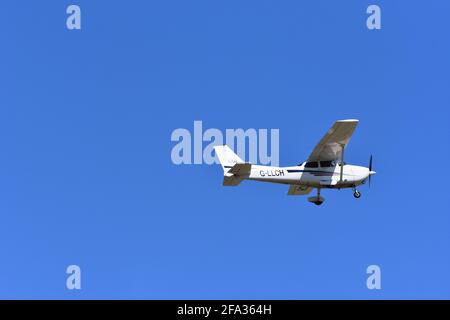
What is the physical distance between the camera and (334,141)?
41812mm

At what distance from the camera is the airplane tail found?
40.8 meters

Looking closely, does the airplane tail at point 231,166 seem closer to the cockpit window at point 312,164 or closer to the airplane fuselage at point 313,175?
the airplane fuselage at point 313,175

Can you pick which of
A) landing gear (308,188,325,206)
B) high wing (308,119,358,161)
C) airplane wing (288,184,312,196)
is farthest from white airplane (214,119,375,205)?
airplane wing (288,184,312,196)

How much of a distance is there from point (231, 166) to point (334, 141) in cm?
418

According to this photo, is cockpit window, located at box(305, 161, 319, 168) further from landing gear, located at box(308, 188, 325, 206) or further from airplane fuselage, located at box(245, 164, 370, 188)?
landing gear, located at box(308, 188, 325, 206)

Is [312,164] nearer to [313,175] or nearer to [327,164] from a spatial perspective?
[313,175]

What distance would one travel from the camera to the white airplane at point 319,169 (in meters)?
41.1

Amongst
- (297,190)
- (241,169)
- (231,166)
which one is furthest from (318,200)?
(241,169)

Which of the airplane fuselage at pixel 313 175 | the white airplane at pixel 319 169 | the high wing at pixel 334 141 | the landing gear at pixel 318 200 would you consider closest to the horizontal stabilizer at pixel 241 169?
the white airplane at pixel 319 169

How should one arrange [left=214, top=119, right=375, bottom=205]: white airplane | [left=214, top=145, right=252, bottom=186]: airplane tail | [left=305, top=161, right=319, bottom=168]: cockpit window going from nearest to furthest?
[left=214, top=145, right=252, bottom=186]: airplane tail → [left=214, top=119, right=375, bottom=205]: white airplane → [left=305, top=161, right=319, bottom=168]: cockpit window

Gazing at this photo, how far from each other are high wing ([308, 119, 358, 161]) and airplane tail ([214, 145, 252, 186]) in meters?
2.94
